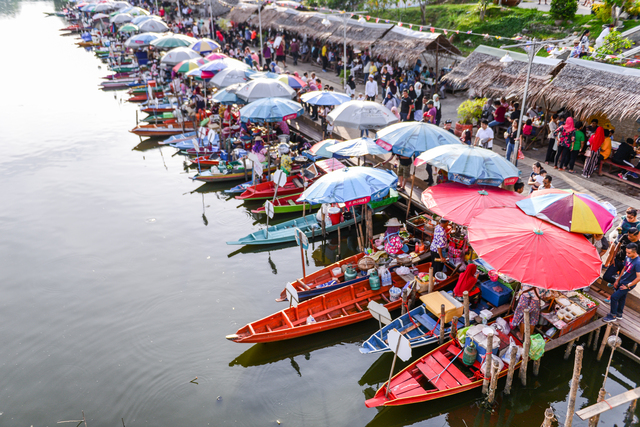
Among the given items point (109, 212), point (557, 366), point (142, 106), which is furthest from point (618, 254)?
point (142, 106)

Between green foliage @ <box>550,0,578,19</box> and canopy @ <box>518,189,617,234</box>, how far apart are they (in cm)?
2214

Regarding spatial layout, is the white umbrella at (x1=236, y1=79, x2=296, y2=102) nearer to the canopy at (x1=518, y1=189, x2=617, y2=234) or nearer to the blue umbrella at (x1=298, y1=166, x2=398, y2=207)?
the blue umbrella at (x1=298, y1=166, x2=398, y2=207)

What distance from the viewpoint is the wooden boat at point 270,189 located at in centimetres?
1722

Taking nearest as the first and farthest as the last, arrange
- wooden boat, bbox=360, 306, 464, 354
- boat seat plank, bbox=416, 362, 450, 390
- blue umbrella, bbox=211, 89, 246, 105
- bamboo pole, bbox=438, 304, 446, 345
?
1. boat seat plank, bbox=416, 362, 450, 390
2. bamboo pole, bbox=438, 304, 446, 345
3. wooden boat, bbox=360, 306, 464, 354
4. blue umbrella, bbox=211, 89, 246, 105

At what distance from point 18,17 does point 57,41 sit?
82.6 feet

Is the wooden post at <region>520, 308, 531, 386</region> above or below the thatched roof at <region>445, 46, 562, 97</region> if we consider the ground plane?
below

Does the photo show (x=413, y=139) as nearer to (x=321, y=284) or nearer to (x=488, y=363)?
(x=321, y=284)

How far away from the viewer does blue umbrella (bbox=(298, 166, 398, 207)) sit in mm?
11289

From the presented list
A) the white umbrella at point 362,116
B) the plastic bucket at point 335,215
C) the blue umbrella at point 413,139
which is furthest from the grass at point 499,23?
the plastic bucket at point 335,215

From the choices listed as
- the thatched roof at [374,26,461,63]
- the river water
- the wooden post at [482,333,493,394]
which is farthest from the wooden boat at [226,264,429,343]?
the thatched roof at [374,26,461,63]

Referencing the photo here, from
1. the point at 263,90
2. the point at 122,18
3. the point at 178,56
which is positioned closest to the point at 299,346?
the point at 263,90

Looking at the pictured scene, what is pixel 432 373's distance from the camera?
9.24 m

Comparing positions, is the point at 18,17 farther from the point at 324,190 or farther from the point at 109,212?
the point at 324,190

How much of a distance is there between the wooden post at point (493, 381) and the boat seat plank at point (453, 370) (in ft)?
1.48
